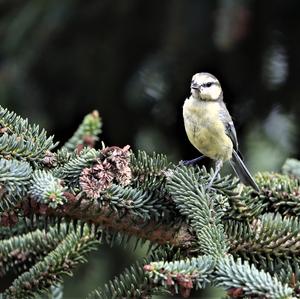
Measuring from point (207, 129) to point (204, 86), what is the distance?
0.62 feet

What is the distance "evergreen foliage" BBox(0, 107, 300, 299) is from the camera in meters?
1.82

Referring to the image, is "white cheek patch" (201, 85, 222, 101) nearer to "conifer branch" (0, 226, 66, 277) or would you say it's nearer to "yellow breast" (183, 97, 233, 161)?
"yellow breast" (183, 97, 233, 161)

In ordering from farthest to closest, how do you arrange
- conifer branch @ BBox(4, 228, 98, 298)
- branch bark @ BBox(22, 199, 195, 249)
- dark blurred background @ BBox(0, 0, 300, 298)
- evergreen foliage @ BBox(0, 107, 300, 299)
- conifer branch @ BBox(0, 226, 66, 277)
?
dark blurred background @ BBox(0, 0, 300, 298)
conifer branch @ BBox(0, 226, 66, 277)
conifer branch @ BBox(4, 228, 98, 298)
branch bark @ BBox(22, 199, 195, 249)
evergreen foliage @ BBox(0, 107, 300, 299)

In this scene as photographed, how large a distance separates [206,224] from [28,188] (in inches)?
18.7

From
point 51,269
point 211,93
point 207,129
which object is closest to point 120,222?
point 51,269

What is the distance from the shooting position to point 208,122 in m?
3.14

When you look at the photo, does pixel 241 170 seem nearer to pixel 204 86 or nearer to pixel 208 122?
pixel 208 122

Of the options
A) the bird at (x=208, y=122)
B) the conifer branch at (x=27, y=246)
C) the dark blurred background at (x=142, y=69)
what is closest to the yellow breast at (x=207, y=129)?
the bird at (x=208, y=122)

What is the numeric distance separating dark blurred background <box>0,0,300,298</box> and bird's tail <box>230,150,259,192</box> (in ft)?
2.50

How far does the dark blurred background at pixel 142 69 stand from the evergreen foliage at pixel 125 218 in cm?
173

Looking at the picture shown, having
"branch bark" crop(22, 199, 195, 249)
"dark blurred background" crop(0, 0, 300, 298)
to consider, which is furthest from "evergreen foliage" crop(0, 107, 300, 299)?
"dark blurred background" crop(0, 0, 300, 298)

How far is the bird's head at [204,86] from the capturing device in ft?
10.3

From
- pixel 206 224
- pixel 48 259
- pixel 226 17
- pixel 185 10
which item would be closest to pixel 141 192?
pixel 206 224

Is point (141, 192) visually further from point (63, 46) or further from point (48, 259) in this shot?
point (63, 46)
